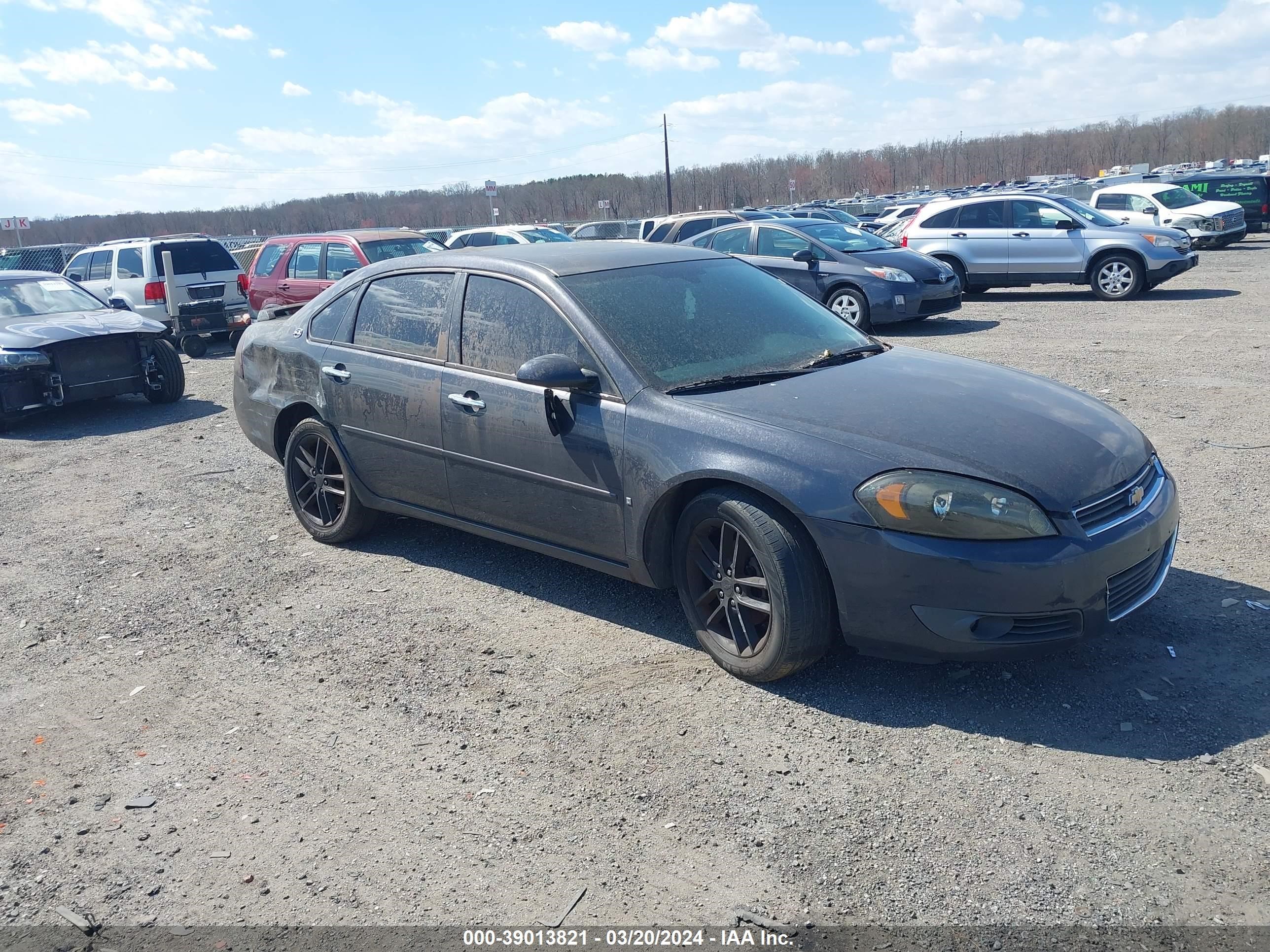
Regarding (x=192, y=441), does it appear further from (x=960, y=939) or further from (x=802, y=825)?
(x=960, y=939)

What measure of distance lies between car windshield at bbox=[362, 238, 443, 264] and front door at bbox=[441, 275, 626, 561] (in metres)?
9.08

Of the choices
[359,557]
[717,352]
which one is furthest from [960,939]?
[359,557]

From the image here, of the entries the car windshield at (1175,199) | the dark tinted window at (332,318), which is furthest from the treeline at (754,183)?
the dark tinted window at (332,318)

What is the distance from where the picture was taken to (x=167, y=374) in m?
11.2

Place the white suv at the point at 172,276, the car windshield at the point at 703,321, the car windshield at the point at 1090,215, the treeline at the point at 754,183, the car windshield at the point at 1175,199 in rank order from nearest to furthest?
the car windshield at the point at 703,321, the car windshield at the point at 1090,215, the white suv at the point at 172,276, the car windshield at the point at 1175,199, the treeline at the point at 754,183

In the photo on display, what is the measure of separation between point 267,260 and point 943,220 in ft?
36.0

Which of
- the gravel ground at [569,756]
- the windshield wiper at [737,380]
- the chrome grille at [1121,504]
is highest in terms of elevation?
the windshield wiper at [737,380]

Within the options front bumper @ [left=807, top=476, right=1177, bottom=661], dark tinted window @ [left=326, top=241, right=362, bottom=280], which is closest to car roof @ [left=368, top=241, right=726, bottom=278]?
front bumper @ [left=807, top=476, right=1177, bottom=661]

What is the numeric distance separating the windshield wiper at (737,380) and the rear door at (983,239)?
13463mm

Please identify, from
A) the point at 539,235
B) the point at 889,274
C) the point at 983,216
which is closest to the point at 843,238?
the point at 889,274

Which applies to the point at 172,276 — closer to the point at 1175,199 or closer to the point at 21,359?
the point at 21,359

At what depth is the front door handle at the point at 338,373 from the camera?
5551 mm

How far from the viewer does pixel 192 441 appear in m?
9.45

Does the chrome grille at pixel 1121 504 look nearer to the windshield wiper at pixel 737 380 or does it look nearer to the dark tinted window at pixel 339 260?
the windshield wiper at pixel 737 380
